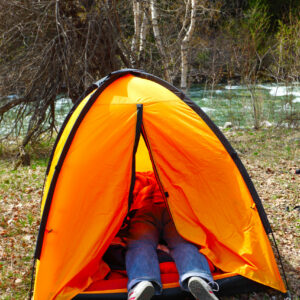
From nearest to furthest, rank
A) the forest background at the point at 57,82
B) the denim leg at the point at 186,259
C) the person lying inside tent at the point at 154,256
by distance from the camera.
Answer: the person lying inside tent at the point at 154,256 → the denim leg at the point at 186,259 → the forest background at the point at 57,82

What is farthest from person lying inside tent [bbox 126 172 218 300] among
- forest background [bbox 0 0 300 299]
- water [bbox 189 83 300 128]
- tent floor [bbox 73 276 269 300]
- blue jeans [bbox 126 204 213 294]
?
water [bbox 189 83 300 128]

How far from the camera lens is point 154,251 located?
10.7 ft

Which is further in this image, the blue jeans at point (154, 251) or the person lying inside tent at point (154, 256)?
the blue jeans at point (154, 251)

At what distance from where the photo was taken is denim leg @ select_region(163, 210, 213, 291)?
289 cm

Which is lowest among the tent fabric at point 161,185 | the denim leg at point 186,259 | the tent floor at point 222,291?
the tent floor at point 222,291

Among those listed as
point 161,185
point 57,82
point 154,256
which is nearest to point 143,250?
point 154,256

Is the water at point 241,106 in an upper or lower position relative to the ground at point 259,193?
upper

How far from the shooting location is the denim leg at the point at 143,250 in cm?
291

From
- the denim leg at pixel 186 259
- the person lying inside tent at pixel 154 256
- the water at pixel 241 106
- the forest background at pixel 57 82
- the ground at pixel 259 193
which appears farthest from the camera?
the water at pixel 241 106

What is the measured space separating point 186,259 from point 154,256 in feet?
0.89

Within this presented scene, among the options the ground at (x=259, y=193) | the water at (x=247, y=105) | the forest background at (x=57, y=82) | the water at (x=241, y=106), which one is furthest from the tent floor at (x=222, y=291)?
the water at (x=247, y=105)

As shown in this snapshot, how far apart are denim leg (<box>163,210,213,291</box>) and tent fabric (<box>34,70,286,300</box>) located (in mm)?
98

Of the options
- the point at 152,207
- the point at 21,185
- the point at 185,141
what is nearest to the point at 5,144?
the point at 21,185

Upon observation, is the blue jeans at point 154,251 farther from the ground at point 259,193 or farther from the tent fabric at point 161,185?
the ground at point 259,193
